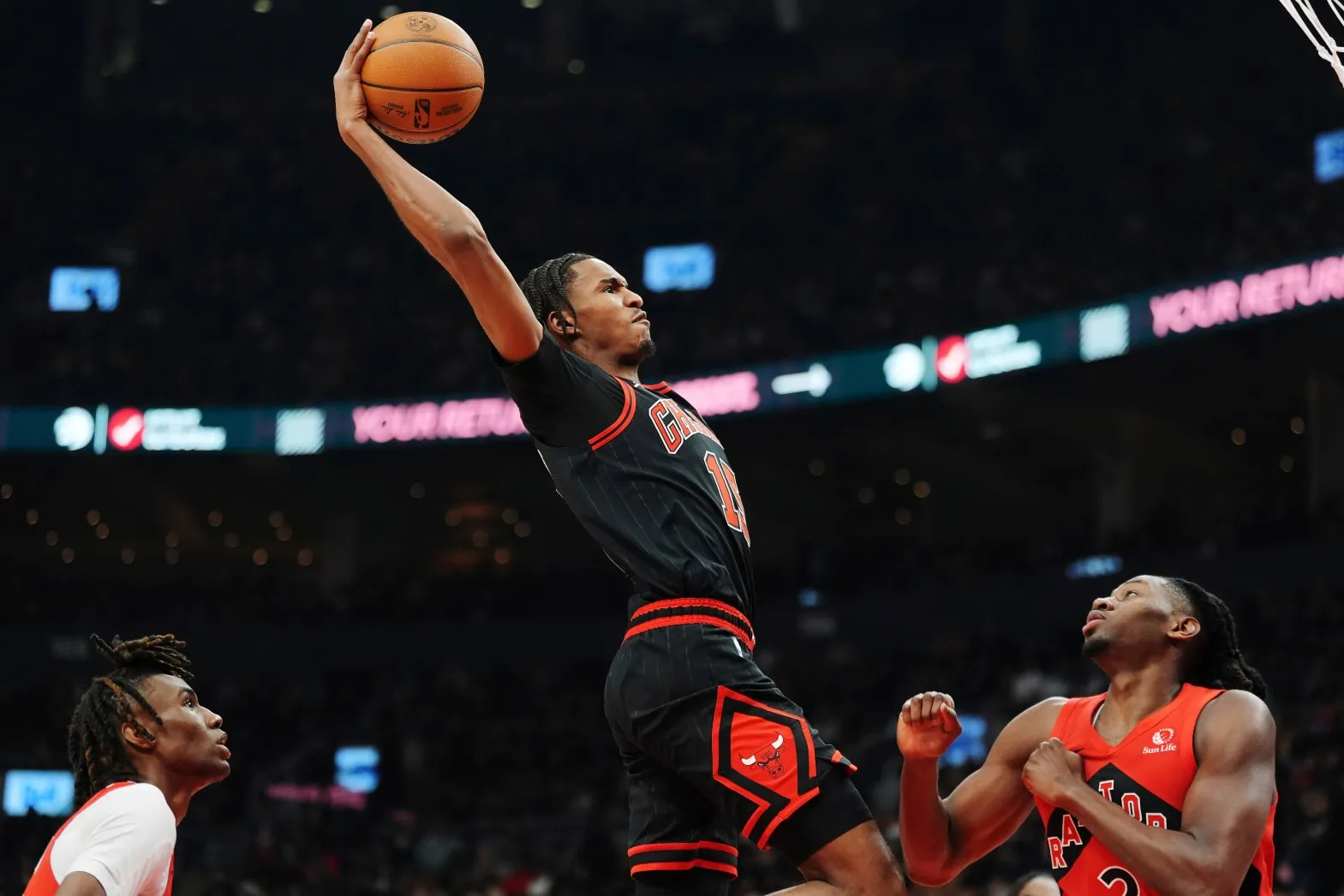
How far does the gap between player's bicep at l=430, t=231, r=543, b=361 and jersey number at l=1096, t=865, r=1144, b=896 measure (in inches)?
80.8

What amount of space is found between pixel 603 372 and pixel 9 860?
1858 cm

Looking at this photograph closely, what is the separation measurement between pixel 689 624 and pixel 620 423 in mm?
584

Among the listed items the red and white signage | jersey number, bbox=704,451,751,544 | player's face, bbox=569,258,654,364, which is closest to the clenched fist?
jersey number, bbox=704,451,751,544

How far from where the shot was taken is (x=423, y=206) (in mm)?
3926

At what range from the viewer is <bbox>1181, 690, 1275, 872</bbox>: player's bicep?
3.93m

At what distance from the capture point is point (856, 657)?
22891 millimetres

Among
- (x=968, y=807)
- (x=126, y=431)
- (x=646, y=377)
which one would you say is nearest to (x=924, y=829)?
(x=968, y=807)

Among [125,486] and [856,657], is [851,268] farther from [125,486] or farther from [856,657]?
[125,486]

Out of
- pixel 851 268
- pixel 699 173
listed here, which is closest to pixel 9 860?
pixel 851 268

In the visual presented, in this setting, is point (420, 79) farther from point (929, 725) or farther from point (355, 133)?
point (929, 725)

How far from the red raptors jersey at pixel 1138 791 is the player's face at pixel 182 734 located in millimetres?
2256

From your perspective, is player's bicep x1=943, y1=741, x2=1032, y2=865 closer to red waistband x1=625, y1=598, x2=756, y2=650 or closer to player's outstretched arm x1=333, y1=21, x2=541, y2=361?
red waistband x1=625, y1=598, x2=756, y2=650

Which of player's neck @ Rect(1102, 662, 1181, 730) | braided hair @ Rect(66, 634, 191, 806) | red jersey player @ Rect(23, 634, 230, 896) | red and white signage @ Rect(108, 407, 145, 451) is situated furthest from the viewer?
red and white signage @ Rect(108, 407, 145, 451)

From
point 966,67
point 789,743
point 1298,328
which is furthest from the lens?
point 966,67
